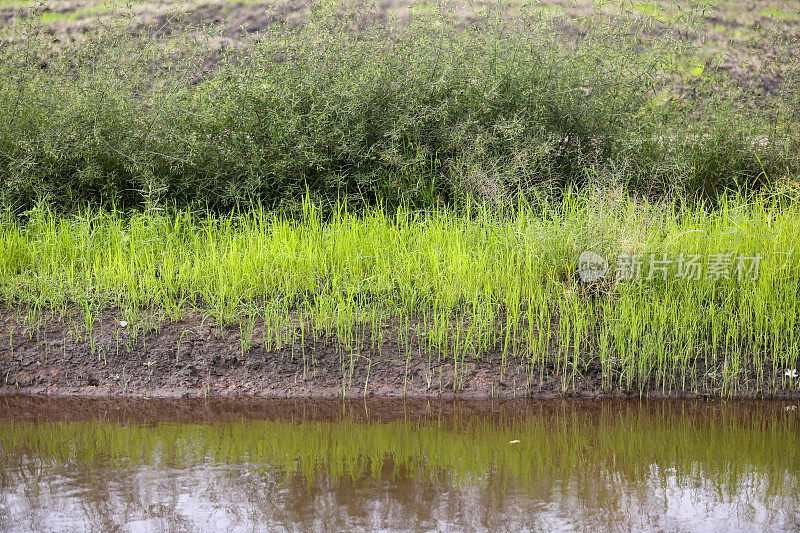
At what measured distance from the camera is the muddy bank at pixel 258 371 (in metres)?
4.70

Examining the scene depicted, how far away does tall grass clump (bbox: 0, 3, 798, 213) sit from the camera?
6.63 m

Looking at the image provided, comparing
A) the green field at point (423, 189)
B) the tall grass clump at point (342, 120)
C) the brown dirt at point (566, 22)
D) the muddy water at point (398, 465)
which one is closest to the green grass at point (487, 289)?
the green field at point (423, 189)

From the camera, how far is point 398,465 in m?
3.67

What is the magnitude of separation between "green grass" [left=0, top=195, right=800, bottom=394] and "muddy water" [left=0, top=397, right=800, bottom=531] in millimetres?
395

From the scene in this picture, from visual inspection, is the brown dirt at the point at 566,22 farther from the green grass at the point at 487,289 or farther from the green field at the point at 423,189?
the green grass at the point at 487,289

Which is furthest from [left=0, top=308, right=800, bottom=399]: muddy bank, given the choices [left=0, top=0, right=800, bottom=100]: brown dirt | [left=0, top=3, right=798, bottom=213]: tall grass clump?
[left=0, top=0, right=800, bottom=100]: brown dirt

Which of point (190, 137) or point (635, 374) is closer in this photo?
point (635, 374)

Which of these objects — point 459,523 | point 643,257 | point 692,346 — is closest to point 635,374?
point 692,346

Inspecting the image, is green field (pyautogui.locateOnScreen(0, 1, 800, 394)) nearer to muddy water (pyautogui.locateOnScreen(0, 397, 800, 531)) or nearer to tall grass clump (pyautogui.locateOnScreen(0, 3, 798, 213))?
tall grass clump (pyautogui.locateOnScreen(0, 3, 798, 213))

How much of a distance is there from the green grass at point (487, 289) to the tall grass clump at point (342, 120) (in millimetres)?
841

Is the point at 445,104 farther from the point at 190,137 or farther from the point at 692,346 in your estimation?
the point at 692,346

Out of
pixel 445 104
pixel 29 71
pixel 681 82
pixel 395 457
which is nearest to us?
pixel 395 457

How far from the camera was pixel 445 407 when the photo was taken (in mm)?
4500

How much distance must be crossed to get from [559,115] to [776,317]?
2.96 metres
